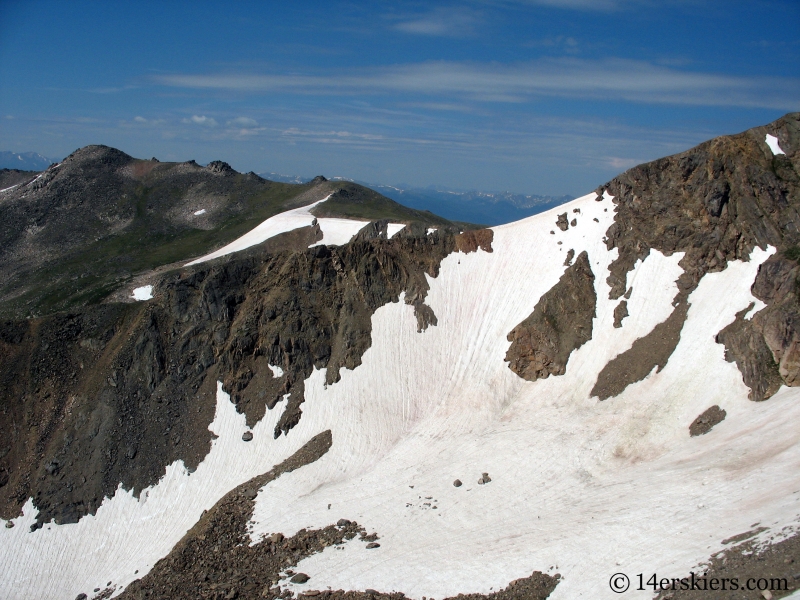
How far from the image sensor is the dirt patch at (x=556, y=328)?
186ft

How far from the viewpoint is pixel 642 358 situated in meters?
52.2

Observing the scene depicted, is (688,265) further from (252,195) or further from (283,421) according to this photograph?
(252,195)

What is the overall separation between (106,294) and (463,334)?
54811 mm

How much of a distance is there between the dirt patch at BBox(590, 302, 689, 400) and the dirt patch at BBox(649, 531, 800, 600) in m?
24.0

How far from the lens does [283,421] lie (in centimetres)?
5453

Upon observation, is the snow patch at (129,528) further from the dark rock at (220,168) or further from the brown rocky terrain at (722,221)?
the dark rock at (220,168)

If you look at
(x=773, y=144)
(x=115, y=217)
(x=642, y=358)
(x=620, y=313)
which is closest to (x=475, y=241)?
(x=620, y=313)

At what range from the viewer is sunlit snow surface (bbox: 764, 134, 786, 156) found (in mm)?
58875

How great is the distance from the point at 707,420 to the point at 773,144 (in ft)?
109

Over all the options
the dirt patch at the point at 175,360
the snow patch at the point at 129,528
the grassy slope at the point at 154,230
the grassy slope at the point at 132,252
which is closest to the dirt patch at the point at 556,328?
the dirt patch at the point at 175,360

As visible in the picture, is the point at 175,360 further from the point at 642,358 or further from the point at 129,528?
the point at 642,358

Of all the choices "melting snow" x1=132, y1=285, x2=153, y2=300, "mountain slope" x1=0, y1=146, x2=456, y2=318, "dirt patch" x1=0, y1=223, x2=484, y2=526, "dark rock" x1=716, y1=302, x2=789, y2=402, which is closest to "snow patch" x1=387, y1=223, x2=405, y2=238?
"dirt patch" x1=0, y1=223, x2=484, y2=526

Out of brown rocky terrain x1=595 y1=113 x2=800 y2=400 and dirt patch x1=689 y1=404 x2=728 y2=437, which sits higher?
brown rocky terrain x1=595 y1=113 x2=800 y2=400

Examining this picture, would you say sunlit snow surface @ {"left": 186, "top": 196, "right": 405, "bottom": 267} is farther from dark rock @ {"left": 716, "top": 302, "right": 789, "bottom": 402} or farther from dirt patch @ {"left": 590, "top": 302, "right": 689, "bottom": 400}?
dark rock @ {"left": 716, "top": 302, "right": 789, "bottom": 402}
